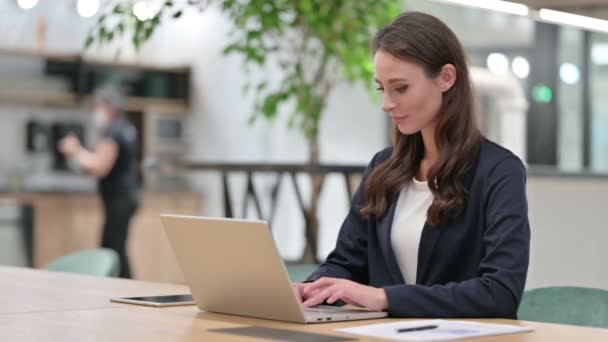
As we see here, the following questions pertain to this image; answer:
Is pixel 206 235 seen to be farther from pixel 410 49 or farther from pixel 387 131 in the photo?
pixel 387 131

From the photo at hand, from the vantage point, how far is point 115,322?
208 cm

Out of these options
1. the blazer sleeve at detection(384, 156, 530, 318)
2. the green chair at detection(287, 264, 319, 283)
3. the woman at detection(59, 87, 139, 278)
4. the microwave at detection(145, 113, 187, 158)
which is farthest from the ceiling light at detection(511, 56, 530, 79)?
the blazer sleeve at detection(384, 156, 530, 318)

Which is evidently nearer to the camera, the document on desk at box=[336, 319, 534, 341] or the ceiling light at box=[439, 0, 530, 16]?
the document on desk at box=[336, 319, 534, 341]

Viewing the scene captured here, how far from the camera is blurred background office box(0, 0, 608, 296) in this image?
21.0 ft

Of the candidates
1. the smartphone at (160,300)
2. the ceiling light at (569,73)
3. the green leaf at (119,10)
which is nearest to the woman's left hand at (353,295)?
the smartphone at (160,300)

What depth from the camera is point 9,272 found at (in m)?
3.28

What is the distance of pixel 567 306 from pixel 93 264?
67.4 inches

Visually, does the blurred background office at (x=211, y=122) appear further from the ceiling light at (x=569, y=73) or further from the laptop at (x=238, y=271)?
the laptop at (x=238, y=271)

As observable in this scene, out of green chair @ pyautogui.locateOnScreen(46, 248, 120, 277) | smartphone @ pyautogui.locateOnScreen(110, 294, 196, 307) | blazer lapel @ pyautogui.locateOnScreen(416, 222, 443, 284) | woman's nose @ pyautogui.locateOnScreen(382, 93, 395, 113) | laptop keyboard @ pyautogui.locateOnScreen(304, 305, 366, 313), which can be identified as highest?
woman's nose @ pyautogui.locateOnScreen(382, 93, 395, 113)

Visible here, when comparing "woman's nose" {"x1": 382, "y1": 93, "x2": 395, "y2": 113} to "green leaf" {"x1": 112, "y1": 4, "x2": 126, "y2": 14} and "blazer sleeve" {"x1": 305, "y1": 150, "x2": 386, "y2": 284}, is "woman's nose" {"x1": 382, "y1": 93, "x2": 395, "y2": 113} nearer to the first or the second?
"blazer sleeve" {"x1": 305, "y1": 150, "x2": 386, "y2": 284}

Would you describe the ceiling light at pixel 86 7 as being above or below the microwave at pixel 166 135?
above

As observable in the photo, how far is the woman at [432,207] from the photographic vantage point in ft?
7.09

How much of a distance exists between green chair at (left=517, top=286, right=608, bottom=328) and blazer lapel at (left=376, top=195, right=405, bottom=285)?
0.31 meters

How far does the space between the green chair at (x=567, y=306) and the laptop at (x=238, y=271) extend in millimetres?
487
